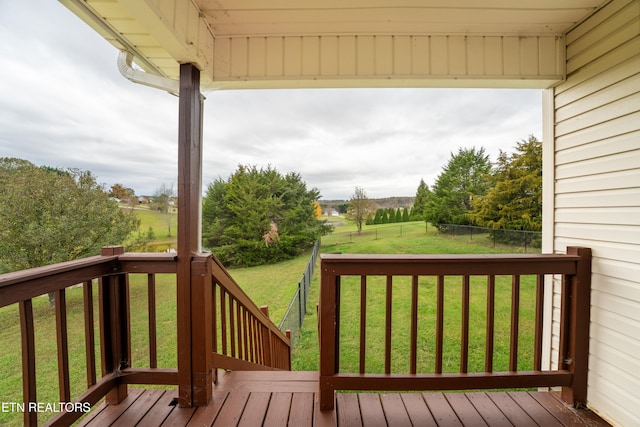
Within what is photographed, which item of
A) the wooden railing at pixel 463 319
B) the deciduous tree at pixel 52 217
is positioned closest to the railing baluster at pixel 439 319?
the wooden railing at pixel 463 319

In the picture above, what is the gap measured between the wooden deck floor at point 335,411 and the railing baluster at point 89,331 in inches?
9.5

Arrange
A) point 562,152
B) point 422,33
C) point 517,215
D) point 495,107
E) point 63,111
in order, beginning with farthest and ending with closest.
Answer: point 495,107, point 517,215, point 63,111, point 562,152, point 422,33

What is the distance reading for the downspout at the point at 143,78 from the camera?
5.45ft

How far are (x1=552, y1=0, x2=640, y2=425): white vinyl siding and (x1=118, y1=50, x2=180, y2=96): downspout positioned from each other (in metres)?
2.76

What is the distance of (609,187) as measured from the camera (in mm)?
1603

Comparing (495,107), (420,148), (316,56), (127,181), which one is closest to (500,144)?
(495,107)

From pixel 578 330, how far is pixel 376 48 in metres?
2.33

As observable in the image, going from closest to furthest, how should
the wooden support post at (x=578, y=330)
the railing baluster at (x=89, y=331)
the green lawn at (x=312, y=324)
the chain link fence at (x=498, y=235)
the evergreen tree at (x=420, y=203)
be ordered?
the railing baluster at (x=89, y=331), the wooden support post at (x=578, y=330), the green lawn at (x=312, y=324), the chain link fence at (x=498, y=235), the evergreen tree at (x=420, y=203)

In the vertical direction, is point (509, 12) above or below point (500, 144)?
below

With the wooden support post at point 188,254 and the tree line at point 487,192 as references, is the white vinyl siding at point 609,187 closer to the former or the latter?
the wooden support post at point 188,254

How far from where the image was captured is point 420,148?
8898 mm

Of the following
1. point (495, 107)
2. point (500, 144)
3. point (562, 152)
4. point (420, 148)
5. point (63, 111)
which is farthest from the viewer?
point (420, 148)

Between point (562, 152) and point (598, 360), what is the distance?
146 centimetres

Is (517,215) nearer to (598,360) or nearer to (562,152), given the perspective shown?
(562,152)
